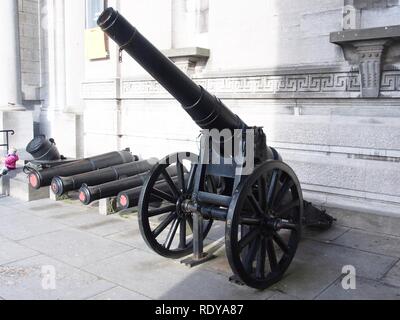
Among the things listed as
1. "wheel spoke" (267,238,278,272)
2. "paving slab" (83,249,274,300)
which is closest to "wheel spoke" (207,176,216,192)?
"paving slab" (83,249,274,300)

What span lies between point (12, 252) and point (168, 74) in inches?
101

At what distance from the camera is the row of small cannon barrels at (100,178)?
581 centimetres

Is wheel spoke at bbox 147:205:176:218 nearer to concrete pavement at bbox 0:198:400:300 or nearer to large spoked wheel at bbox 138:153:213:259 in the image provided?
large spoked wheel at bbox 138:153:213:259

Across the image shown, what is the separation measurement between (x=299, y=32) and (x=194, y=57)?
5.70 feet

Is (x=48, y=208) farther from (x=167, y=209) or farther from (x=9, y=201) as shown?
(x=167, y=209)

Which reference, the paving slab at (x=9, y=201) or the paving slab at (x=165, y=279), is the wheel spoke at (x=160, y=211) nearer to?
the paving slab at (x=165, y=279)

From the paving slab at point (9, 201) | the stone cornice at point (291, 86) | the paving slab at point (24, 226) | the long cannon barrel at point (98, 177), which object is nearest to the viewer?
the stone cornice at point (291, 86)

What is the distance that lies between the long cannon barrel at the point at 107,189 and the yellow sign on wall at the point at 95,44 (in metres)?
3.20

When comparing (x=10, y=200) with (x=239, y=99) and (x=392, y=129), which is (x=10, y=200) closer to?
(x=239, y=99)

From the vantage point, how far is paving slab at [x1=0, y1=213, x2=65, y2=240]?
18.1ft

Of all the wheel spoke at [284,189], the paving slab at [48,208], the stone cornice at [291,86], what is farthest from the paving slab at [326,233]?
the paving slab at [48,208]

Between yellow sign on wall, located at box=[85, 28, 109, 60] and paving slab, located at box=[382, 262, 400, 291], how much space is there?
6258mm

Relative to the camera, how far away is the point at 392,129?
212 inches
